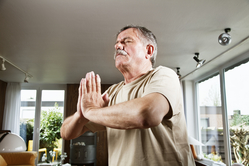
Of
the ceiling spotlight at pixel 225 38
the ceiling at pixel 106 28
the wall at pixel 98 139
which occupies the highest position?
the ceiling at pixel 106 28

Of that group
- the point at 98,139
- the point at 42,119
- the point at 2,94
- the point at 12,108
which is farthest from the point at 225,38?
the point at 2,94

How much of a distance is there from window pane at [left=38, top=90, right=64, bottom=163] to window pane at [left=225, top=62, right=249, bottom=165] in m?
4.99

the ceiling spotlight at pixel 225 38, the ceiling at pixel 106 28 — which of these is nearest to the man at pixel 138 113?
the ceiling at pixel 106 28

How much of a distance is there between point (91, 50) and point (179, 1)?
6.59ft

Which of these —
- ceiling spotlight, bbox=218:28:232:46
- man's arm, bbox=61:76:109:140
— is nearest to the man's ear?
man's arm, bbox=61:76:109:140

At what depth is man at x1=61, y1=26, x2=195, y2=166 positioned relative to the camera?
0.70m

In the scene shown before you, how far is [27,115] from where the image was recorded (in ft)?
23.6

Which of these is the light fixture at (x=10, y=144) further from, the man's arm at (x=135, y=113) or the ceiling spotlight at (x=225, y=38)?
the ceiling spotlight at (x=225, y=38)

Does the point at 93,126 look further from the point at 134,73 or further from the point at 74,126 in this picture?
the point at 134,73

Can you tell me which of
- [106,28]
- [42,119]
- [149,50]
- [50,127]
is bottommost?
[50,127]

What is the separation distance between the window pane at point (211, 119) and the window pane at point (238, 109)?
18.6 inches

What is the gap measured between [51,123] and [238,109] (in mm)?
5390

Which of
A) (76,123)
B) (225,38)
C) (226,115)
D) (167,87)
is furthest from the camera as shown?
(226,115)

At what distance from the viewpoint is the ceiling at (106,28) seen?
241 cm
